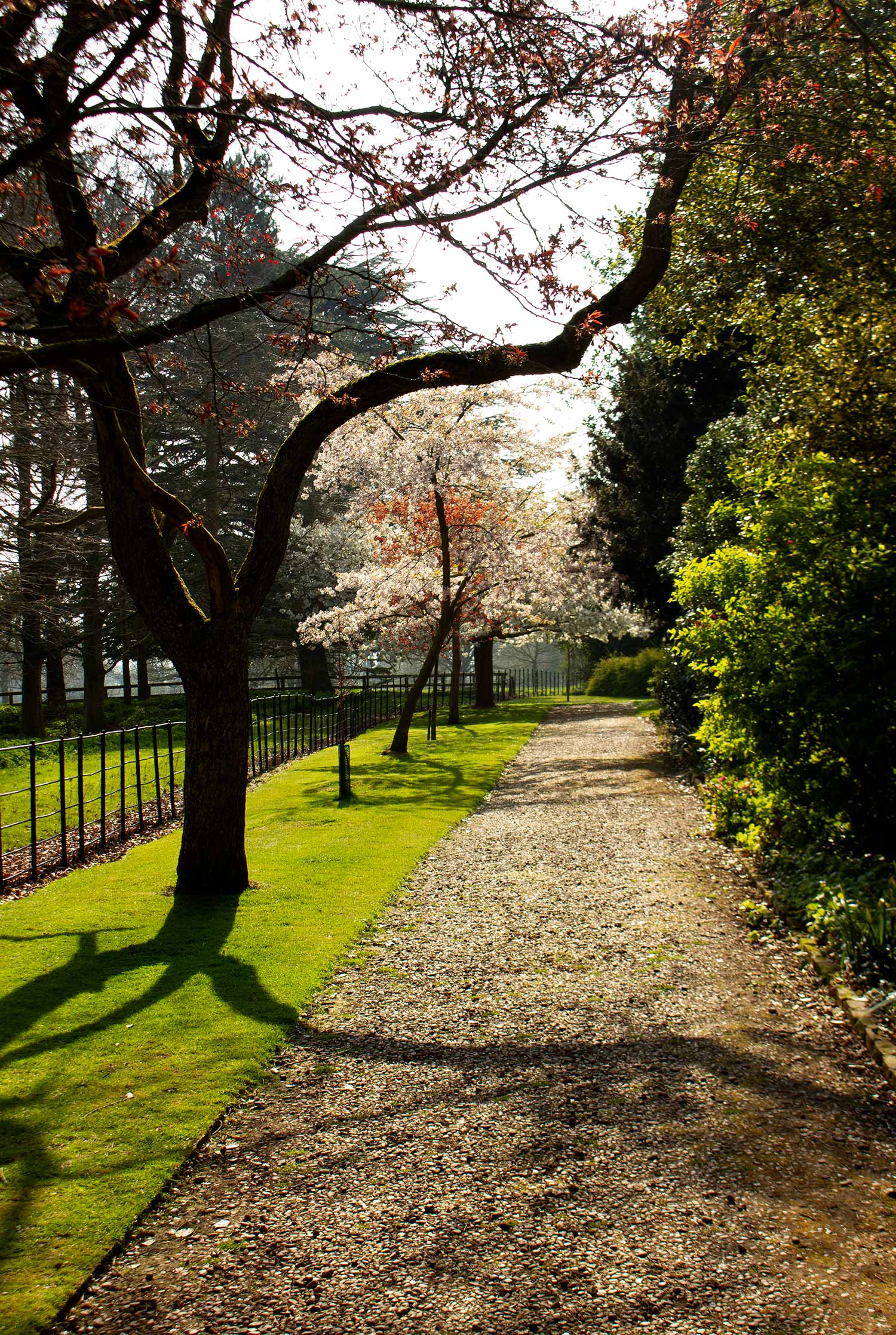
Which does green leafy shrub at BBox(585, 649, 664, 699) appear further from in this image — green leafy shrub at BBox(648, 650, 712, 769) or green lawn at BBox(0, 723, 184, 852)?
green lawn at BBox(0, 723, 184, 852)

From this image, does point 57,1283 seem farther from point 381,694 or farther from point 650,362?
point 381,694

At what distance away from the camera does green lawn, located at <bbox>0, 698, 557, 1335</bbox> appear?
3.54 meters

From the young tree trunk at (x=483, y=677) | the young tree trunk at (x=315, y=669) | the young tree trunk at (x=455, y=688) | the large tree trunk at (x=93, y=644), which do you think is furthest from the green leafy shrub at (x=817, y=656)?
the young tree trunk at (x=315, y=669)

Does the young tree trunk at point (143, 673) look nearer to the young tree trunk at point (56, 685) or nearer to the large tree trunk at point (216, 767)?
the young tree trunk at point (56, 685)

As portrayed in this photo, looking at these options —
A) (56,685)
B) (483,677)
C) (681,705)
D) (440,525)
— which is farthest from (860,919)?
(56,685)

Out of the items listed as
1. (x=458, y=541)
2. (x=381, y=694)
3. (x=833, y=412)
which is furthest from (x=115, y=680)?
(x=833, y=412)

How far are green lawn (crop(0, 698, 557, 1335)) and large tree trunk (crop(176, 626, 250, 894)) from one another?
319 millimetres

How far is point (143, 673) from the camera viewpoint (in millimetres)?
34125

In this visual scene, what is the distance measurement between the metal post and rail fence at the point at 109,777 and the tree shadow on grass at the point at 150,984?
2.25 metres

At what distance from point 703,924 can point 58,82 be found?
690 centimetres

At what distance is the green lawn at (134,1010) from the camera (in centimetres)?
354

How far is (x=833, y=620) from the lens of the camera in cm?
735

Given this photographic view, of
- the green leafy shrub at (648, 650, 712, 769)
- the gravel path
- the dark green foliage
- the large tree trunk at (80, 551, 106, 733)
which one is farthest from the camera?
the large tree trunk at (80, 551, 106, 733)

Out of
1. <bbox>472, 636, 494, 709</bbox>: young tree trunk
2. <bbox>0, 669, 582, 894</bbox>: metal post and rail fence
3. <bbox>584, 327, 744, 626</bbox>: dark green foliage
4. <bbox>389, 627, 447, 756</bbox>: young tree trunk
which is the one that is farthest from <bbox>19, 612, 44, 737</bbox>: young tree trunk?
<bbox>472, 636, 494, 709</bbox>: young tree trunk
